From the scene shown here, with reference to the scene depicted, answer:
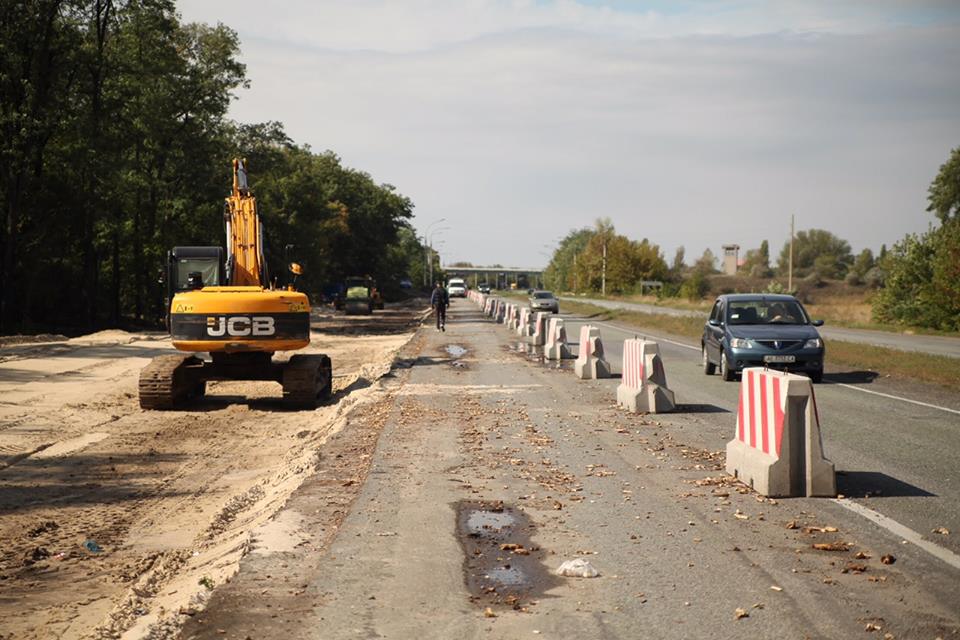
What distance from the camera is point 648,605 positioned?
583cm

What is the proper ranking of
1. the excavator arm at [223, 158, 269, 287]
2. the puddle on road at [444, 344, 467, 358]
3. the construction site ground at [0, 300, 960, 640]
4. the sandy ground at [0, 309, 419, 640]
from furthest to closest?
the puddle on road at [444, 344, 467, 358]
the excavator arm at [223, 158, 269, 287]
the sandy ground at [0, 309, 419, 640]
the construction site ground at [0, 300, 960, 640]

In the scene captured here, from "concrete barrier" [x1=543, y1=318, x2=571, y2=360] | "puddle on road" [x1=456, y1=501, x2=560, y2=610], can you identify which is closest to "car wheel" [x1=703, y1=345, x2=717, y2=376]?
"concrete barrier" [x1=543, y1=318, x2=571, y2=360]

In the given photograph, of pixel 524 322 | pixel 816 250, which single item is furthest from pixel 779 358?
pixel 816 250

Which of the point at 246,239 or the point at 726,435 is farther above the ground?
the point at 246,239

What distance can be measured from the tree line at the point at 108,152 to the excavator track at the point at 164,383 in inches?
634

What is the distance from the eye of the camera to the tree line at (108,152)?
38.1m

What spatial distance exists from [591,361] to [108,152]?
26831 mm

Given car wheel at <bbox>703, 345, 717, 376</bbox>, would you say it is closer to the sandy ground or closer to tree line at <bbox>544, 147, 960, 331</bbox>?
the sandy ground

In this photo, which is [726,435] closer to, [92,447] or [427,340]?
[92,447]

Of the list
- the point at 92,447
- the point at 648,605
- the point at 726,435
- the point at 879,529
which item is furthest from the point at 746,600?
the point at 92,447

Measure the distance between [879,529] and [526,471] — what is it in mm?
3600

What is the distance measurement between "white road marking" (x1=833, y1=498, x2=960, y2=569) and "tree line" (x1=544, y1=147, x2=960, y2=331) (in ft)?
136

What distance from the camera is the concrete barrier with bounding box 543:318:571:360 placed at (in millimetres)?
26828

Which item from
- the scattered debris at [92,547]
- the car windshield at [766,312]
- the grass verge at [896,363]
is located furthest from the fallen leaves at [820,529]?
the car windshield at [766,312]
